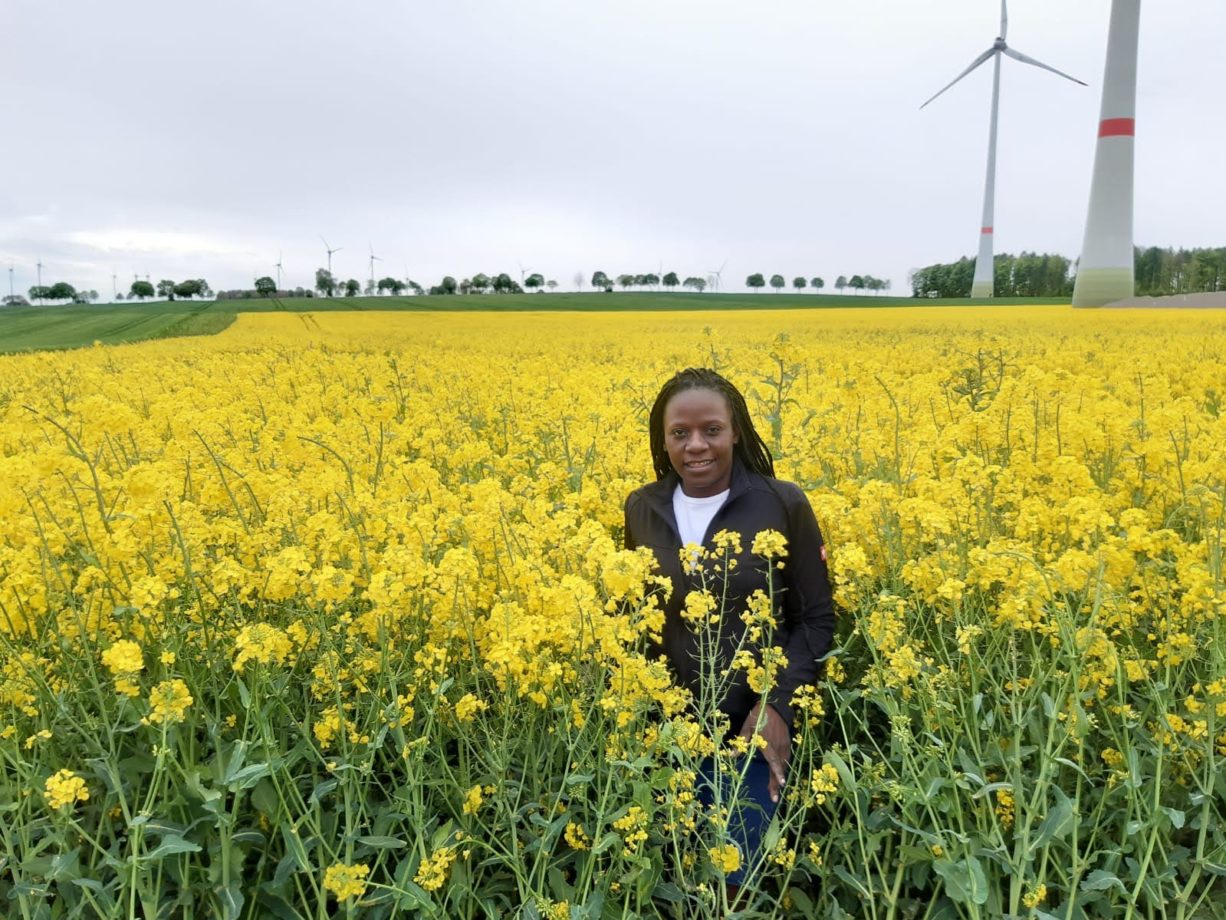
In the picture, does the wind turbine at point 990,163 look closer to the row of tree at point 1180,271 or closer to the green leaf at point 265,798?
the row of tree at point 1180,271

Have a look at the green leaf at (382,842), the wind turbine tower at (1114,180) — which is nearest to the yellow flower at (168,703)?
the green leaf at (382,842)

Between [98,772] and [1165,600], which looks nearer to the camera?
[98,772]

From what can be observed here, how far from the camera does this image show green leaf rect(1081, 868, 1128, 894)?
1.92 meters

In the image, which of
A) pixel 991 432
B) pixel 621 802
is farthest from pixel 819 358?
pixel 621 802

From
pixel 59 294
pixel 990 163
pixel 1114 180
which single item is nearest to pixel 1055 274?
pixel 990 163

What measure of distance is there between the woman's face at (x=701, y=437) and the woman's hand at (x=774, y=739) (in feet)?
3.15

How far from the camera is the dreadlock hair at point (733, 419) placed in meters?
3.17

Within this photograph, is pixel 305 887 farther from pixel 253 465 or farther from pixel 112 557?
pixel 253 465

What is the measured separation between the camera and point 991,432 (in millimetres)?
4039

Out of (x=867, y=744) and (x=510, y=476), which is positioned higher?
(x=510, y=476)

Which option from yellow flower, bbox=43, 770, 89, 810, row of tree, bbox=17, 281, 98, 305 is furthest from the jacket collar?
row of tree, bbox=17, 281, 98, 305

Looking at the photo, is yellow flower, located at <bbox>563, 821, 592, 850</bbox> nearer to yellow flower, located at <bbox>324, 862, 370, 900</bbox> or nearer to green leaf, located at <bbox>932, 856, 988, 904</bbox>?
yellow flower, located at <bbox>324, 862, 370, 900</bbox>

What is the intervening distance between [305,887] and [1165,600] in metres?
3.01

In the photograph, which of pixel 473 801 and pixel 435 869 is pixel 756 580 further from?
pixel 435 869
